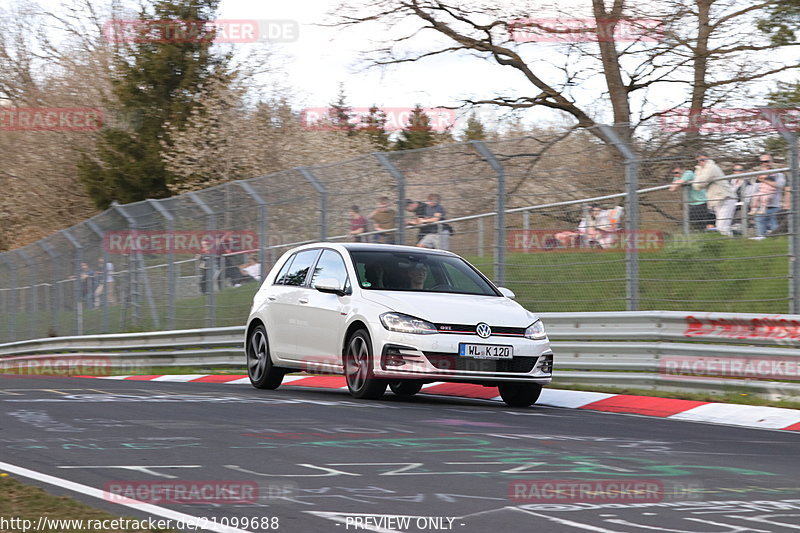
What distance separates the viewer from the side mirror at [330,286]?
11897 mm

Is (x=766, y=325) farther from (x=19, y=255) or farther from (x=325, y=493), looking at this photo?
(x=19, y=255)

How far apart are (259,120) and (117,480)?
36.8 m

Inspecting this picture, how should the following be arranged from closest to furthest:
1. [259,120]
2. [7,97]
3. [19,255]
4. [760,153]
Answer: [760,153] → [19,255] → [259,120] → [7,97]

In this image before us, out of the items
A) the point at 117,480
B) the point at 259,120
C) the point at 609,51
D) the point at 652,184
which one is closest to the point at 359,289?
the point at 652,184

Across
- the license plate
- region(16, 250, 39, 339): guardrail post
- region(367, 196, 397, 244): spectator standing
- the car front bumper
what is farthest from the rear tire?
region(16, 250, 39, 339): guardrail post

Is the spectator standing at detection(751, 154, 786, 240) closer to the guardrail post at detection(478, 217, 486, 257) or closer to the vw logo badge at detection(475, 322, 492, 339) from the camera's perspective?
the vw logo badge at detection(475, 322, 492, 339)

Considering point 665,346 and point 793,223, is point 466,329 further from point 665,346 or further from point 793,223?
point 793,223

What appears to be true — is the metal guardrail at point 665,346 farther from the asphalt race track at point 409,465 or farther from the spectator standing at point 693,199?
the asphalt race track at point 409,465

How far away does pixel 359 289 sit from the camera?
11.9 meters

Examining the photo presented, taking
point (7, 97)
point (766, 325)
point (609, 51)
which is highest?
point (7, 97)

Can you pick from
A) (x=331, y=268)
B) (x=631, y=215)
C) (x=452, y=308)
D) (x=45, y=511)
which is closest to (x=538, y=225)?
(x=631, y=215)

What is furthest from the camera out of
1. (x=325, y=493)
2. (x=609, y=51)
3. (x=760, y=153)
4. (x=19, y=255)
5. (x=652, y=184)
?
(x=19, y=255)

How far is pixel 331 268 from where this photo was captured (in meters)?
12.7

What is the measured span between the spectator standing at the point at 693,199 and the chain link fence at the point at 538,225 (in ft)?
0.07
